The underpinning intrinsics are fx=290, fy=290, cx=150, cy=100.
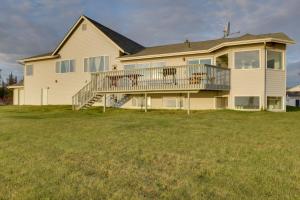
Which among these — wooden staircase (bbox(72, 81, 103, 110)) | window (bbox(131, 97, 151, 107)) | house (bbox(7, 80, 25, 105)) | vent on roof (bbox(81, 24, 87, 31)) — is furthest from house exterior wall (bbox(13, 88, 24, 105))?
window (bbox(131, 97, 151, 107))

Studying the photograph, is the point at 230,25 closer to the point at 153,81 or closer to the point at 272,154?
the point at 153,81

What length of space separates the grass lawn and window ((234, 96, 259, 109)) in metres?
8.04

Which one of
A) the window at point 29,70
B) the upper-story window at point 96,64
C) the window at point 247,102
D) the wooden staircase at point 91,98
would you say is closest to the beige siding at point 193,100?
the window at point 247,102

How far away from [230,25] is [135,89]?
1361cm

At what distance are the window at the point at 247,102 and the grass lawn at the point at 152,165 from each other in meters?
8.04

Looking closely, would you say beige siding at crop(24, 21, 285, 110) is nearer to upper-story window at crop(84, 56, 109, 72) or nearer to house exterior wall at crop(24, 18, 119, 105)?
house exterior wall at crop(24, 18, 119, 105)

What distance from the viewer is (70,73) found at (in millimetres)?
25328

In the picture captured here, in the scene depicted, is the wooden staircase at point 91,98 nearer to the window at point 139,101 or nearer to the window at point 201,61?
the window at point 139,101

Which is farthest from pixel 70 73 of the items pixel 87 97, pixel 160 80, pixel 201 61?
pixel 201 61

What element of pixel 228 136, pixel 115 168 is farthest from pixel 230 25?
pixel 115 168

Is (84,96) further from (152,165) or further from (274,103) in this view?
(152,165)

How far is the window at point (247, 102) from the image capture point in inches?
672

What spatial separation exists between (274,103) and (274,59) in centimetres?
264

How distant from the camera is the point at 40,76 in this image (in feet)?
90.0
